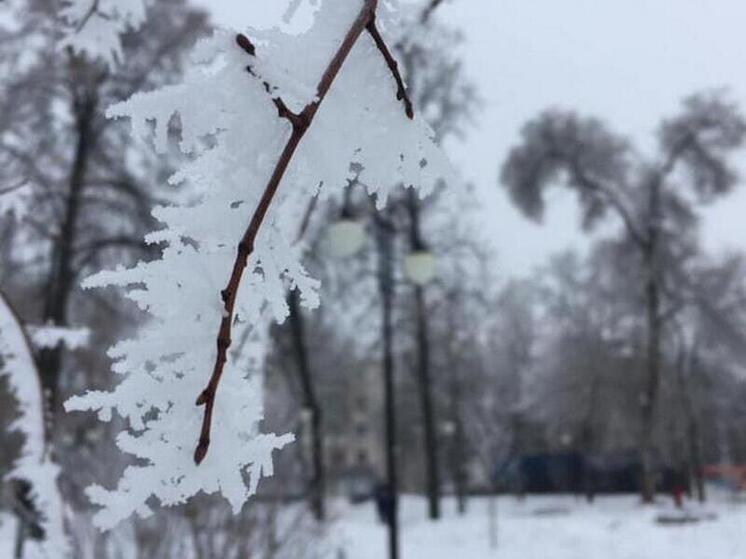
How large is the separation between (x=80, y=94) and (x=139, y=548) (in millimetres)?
10934

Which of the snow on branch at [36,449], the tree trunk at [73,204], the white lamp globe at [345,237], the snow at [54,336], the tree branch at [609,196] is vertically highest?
the tree branch at [609,196]

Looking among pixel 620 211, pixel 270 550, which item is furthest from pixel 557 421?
pixel 270 550

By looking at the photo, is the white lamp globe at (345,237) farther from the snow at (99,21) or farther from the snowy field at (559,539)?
the snow at (99,21)

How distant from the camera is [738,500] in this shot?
28438mm

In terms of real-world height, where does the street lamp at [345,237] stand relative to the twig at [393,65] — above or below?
above

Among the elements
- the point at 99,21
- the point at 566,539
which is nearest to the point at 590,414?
the point at 566,539

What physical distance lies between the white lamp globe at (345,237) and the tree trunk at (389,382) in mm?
3805

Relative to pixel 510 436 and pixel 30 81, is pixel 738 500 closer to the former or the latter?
pixel 510 436

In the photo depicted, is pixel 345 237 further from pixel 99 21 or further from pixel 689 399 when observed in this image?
pixel 689 399

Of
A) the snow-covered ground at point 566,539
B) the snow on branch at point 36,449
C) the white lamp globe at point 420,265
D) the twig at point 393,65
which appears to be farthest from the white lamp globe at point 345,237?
the twig at point 393,65

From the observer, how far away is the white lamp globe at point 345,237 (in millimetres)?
9070

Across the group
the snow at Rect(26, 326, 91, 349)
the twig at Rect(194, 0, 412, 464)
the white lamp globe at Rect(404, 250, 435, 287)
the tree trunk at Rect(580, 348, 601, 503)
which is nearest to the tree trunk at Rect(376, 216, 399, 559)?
the white lamp globe at Rect(404, 250, 435, 287)

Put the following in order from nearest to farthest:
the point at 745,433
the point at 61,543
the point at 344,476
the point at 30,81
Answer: the point at 61,543
the point at 30,81
the point at 745,433
the point at 344,476

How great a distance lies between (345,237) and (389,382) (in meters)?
5.79
